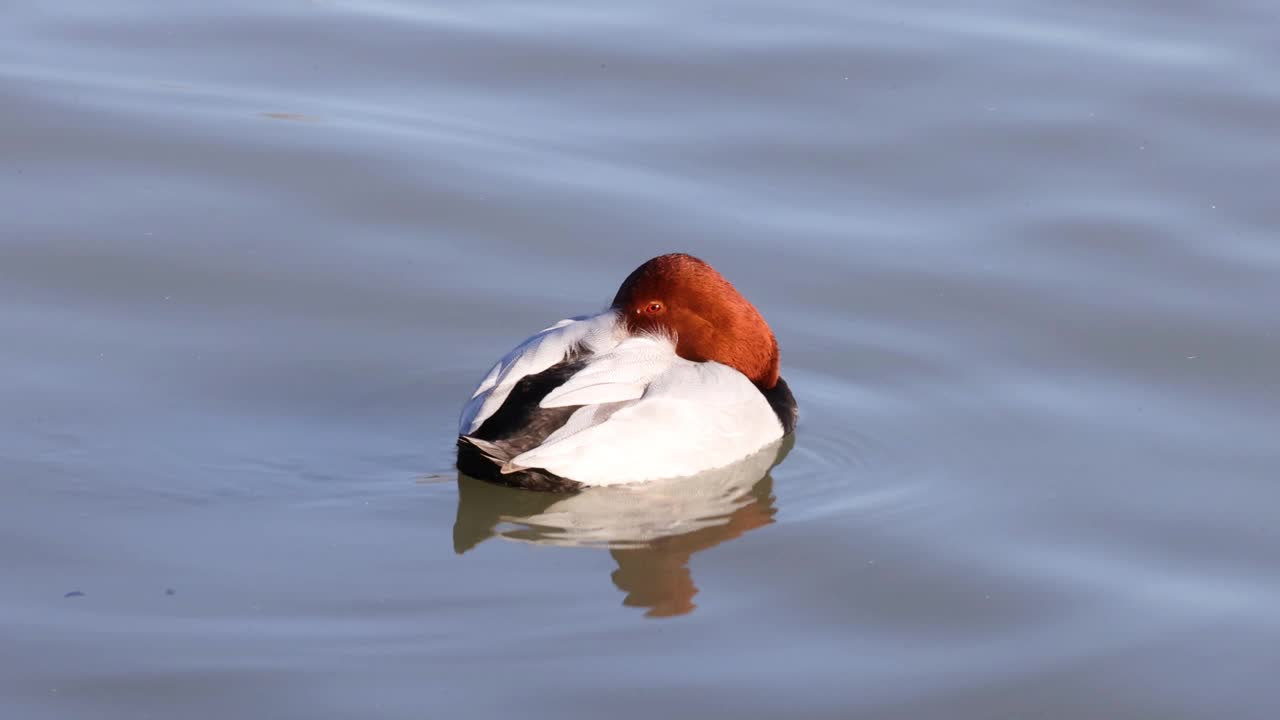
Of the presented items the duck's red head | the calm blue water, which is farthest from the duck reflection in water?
the duck's red head

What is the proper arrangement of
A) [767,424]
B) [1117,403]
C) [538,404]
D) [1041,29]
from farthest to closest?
1. [1041,29]
2. [1117,403]
3. [767,424]
4. [538,404]

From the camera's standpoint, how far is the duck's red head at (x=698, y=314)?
18.6ft

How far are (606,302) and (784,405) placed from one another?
1132mm

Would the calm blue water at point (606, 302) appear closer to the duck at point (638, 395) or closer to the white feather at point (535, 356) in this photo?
the duck at point (638, 395)

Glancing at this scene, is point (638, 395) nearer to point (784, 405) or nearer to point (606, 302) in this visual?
point (784, 405)

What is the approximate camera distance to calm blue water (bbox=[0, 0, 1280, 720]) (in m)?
4.34

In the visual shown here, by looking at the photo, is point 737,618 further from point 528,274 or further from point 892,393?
point 528,274

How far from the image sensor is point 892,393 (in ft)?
19.9

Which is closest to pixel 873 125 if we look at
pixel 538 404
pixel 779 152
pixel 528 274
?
pixel 779 152

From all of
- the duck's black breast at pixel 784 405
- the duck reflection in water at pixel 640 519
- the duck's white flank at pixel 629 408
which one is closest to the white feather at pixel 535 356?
the duck's white flank at pixel 629 408

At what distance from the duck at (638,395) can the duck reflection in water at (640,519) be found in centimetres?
5

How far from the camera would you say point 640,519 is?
16.8 ft

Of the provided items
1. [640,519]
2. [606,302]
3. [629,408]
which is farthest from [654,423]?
[606,302]

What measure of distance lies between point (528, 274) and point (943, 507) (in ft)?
7.27
